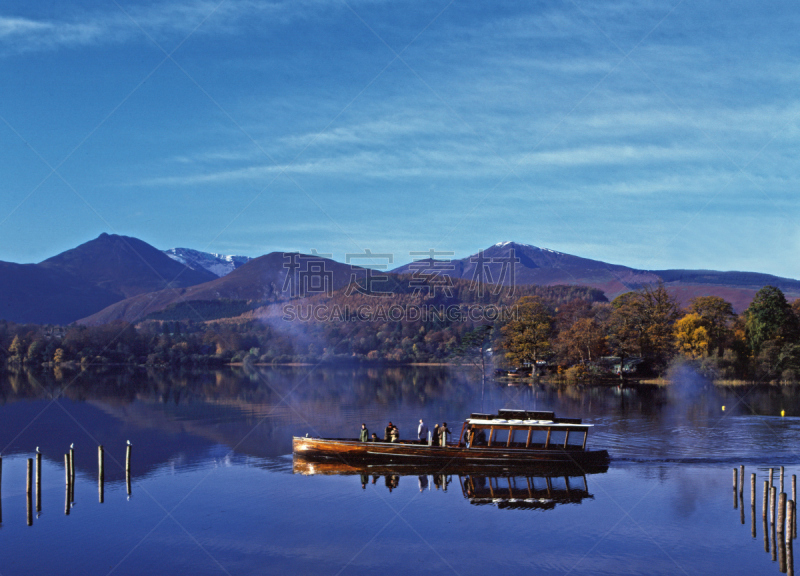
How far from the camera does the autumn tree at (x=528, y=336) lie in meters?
105

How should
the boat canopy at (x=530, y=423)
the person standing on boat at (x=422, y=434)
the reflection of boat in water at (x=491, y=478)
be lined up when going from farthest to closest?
the person standing on boat at (x=422, y=434), the boat canopy at (x=530, y=423), the reflection of boat in water at (x=491, y=478)

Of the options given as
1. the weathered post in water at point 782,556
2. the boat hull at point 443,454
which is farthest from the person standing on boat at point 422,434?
the weathered post in water at point 782,556

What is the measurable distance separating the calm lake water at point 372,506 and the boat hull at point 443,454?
1.01 m

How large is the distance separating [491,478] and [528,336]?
234ft

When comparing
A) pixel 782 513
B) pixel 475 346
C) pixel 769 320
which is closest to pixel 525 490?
pixel 782 513

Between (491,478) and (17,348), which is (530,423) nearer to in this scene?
(491,478)

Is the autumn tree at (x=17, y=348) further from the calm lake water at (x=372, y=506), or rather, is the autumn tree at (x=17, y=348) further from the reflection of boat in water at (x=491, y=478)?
the reflection of boat in water at (x=491, y=478)

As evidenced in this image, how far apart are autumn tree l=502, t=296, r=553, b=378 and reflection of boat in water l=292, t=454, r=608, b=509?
68051 mm

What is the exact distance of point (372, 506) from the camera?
30656mm

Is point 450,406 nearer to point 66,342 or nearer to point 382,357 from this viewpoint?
point 382,357

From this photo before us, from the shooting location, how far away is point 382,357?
7377 inches

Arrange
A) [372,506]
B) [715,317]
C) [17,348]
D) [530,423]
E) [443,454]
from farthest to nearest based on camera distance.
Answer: [17,348], [715,317], [530,423], [443,454], [372,506]

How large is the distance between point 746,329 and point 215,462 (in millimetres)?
85158

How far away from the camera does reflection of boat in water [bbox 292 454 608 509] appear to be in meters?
32.2
